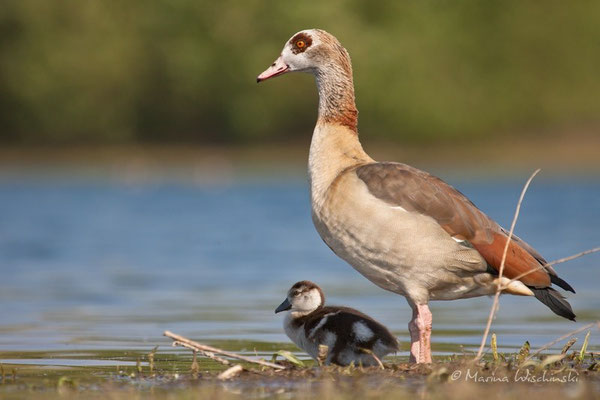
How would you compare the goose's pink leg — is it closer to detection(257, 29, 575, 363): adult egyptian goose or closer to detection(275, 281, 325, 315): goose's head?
detection(257, 29, 575, 363): adult egyptian goose

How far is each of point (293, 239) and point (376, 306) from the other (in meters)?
7.28

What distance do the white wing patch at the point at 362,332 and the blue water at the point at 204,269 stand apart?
0.86m

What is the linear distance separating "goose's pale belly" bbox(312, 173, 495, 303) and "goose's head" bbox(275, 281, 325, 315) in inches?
41.4

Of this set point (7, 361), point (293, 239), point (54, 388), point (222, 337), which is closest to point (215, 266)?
point (293, 239)

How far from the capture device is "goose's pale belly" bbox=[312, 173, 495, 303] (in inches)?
264

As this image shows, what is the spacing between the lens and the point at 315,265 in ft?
47.2

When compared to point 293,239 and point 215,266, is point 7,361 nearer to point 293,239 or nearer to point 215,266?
point 215,266

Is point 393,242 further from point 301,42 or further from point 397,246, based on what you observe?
point 301,42

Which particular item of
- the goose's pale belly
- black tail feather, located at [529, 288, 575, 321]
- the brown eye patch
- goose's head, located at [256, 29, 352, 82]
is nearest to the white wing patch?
the goose's pale belly

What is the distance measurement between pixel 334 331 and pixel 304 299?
25.0 inches

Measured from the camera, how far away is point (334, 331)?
7.34m

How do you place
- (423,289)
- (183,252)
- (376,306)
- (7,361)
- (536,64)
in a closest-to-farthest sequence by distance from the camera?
(423,289)
(7,361)
(376,306)
(183,252)
(536,64)

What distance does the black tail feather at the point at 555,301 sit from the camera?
687cm

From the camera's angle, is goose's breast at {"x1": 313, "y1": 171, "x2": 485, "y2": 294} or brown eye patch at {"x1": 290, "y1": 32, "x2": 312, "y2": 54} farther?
brown eye patch at {"x1": 290, "y1": 32, "x2": 312, "y2": 54}
